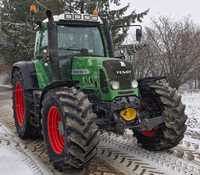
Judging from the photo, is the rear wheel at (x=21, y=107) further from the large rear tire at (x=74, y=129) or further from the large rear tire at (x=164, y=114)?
the large rear tire at (x=164, y=114)

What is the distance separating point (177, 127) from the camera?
584 centimetres

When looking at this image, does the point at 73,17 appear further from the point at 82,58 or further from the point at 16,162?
the point at 16,162

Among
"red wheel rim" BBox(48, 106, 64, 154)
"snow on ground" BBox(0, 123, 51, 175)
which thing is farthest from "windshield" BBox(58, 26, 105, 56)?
"snow on ground" BBox(0, 123, 51, 175)

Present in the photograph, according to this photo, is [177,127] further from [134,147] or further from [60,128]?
[60,128]

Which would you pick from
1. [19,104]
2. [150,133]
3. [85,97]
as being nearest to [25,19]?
[19,104]

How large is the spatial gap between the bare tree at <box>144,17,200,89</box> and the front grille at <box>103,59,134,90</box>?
37.8ft

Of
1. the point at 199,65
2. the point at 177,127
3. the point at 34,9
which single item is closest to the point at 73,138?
the point at 177,127

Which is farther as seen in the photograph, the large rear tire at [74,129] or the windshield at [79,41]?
the windshield at [79,41]

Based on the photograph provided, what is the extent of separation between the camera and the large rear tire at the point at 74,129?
471cm

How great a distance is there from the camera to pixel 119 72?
5.55 meters

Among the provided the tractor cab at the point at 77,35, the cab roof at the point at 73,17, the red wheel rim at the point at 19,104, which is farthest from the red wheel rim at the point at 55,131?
the red wheel rim at the point at 19,104

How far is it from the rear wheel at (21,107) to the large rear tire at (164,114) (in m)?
2.23

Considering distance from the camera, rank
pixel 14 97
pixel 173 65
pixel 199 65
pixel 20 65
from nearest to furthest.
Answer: pixel 20 65, pixel 14 97, pixel 173 65, pixel 199 65

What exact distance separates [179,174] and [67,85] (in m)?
2.07
